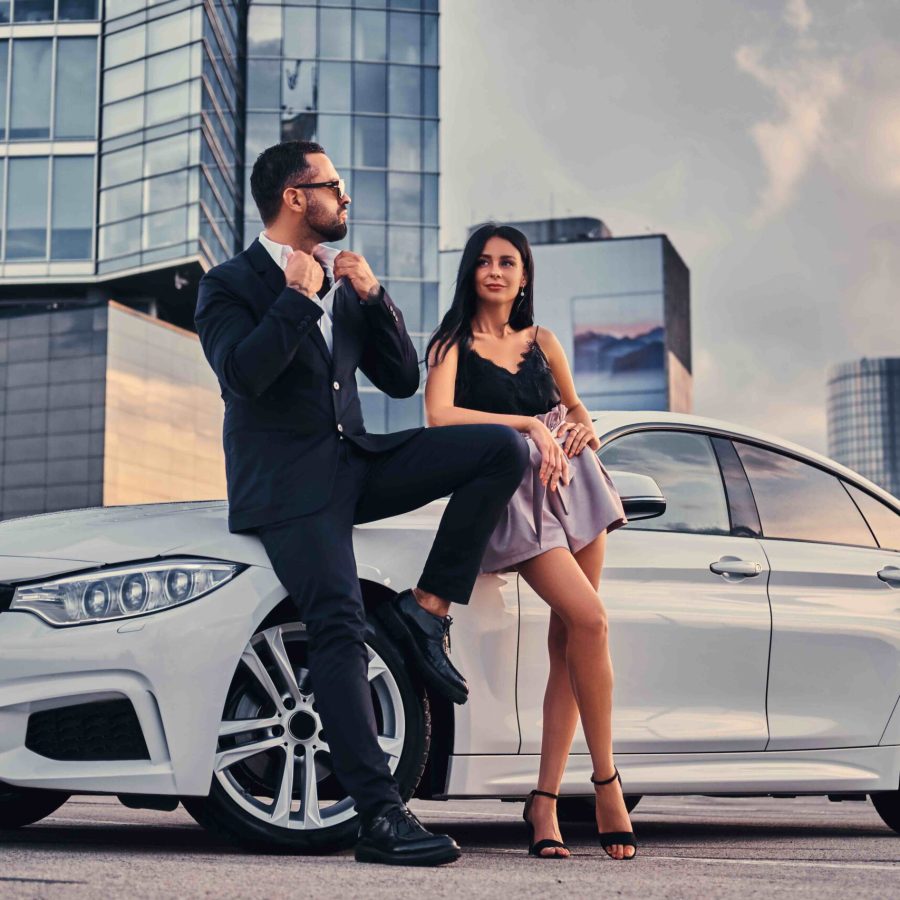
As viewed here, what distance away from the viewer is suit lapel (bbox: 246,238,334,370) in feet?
14.8

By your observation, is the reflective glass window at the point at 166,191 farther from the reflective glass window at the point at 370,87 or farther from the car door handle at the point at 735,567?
the car door handle at the point at 735,567

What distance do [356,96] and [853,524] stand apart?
4794 cm

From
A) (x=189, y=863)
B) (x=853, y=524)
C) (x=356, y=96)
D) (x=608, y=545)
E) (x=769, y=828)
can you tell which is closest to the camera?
(x=189, y=863)

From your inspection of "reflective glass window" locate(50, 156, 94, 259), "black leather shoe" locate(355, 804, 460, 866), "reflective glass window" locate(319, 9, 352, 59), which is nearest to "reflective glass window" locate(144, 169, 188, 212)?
"reflective glass window" locate(50, 156, 94, 259)

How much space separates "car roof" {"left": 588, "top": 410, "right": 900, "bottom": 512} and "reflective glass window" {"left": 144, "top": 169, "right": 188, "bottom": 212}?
38.8 m

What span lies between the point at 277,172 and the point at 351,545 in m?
1.18

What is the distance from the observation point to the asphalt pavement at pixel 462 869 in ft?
11.2

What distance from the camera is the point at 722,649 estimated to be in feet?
17.4

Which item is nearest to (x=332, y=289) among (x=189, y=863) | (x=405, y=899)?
(x=189, y=863)

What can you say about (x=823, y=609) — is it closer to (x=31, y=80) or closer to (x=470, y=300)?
(x=470, y=300)

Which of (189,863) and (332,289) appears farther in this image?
(332,289)

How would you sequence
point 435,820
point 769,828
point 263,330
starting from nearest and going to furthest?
point 263,330 → point 769,828 → point 435,820

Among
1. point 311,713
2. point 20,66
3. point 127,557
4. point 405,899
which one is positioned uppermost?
point 20,66

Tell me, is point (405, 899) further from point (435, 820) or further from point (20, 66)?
point (20, 66)
